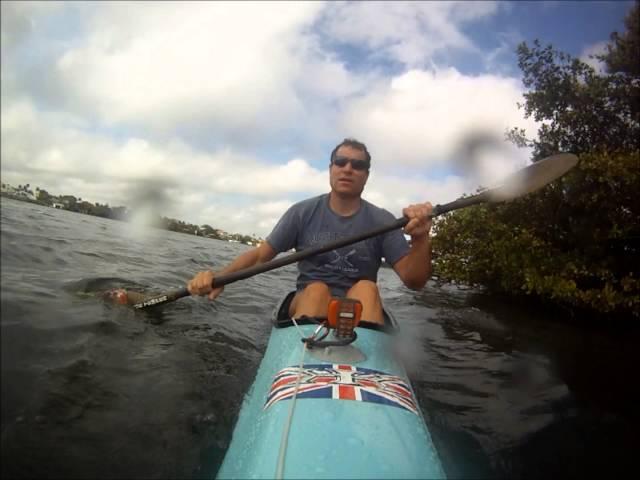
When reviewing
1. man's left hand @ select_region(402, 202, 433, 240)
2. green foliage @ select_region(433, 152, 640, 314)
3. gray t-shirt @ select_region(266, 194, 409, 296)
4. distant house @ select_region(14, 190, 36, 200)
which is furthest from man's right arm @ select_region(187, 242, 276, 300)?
green foliage @ select_region(433, 152, 640, 314)

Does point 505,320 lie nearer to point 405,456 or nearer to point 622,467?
point 622,467

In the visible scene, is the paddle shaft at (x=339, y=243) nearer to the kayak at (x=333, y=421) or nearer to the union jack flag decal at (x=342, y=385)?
the kayak at (x=333, y=421)

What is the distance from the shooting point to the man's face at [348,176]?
12.6 ft

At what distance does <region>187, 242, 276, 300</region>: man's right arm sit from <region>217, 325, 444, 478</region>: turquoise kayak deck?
3.91 feet

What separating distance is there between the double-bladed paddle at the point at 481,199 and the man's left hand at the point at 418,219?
6 centimetres

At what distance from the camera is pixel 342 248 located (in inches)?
152

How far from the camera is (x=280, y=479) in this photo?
4.93ft

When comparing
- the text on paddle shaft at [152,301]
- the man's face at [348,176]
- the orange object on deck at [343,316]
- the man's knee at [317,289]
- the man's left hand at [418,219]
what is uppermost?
the man's face at [348,176]

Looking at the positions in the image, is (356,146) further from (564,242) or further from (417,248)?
(564,242)

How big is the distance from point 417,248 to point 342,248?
2.69 ft

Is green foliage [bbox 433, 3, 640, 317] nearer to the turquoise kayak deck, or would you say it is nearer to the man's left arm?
the man's left arm

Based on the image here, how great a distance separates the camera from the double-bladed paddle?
3.31 metres

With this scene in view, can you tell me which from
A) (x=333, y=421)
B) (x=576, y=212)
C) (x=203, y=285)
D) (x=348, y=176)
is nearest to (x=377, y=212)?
(x=348, y=176)

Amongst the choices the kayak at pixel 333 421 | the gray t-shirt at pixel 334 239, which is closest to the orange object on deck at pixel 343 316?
the kayak at pixel 333 421
